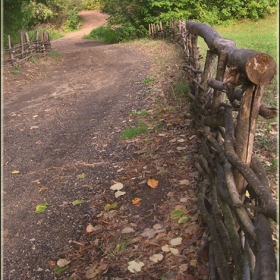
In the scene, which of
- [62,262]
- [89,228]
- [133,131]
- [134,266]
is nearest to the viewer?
[134,266]

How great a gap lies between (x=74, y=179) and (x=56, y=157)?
33.0 inches

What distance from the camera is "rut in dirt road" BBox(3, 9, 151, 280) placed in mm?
3484

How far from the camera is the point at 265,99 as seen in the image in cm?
589

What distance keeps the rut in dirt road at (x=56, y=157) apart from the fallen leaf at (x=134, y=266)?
0.65 meters

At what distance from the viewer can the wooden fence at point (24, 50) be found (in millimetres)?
11586

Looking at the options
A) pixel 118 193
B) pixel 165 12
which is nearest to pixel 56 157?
pixel 118 193

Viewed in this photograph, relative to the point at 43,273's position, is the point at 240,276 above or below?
above

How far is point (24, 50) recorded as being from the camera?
42.1 feet

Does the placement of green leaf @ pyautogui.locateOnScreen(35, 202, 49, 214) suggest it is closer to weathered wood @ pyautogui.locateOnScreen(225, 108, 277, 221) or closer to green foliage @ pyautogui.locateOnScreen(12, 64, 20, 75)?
weathered wood @ pyautogui.locateOnScreen(225, 108, 277, 221)

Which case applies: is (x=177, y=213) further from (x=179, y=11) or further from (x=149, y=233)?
(x=179, y=11)

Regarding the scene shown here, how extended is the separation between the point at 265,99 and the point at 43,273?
4.25 metres

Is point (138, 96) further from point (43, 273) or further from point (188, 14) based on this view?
point (188, 14)

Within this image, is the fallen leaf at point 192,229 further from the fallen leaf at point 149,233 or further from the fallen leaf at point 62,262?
the fallen leaf at point 62,262

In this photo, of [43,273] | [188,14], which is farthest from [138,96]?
[188,14]
